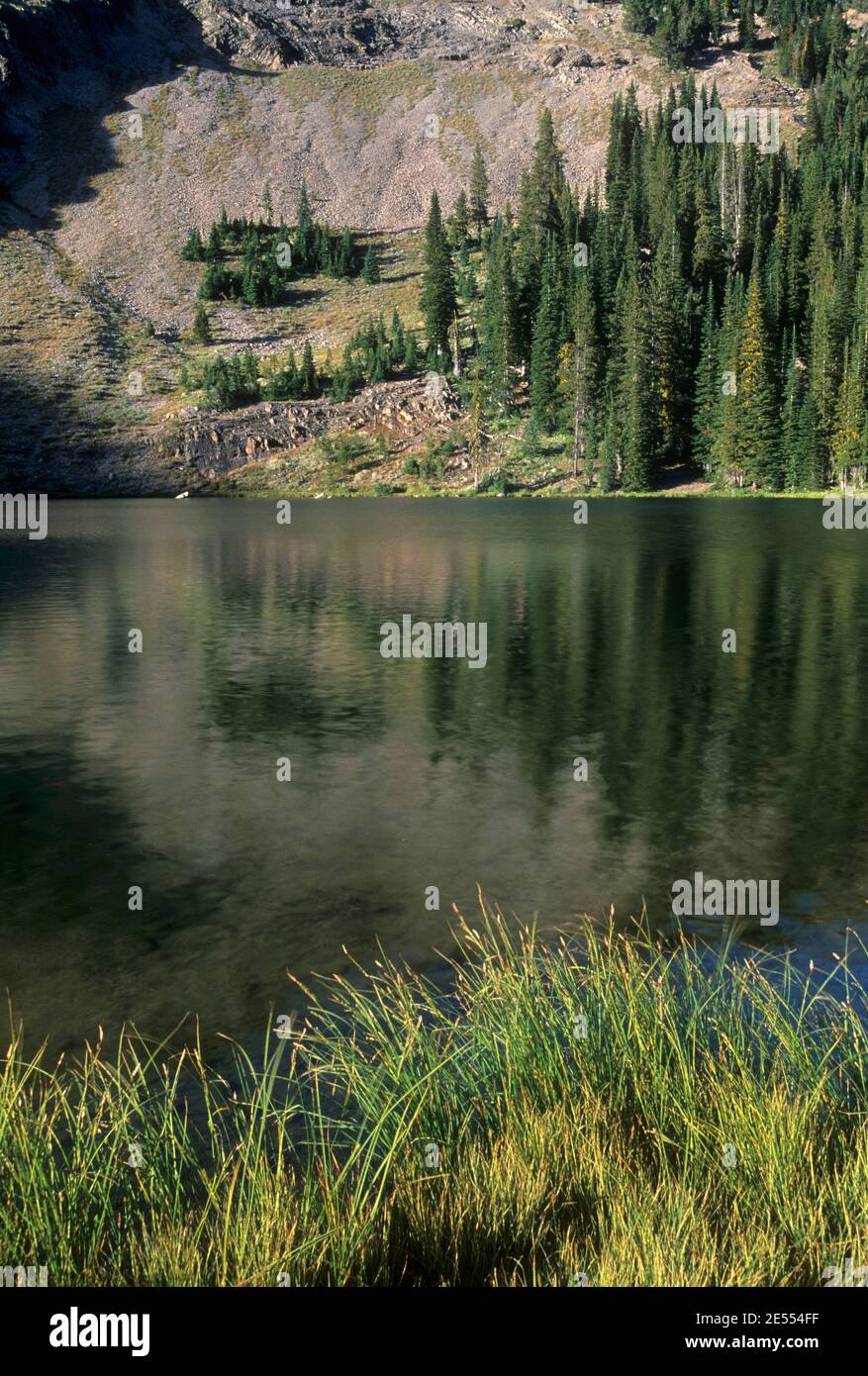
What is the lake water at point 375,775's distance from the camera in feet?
36.1

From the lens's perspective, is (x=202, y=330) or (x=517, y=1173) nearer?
(x=517, y=1173)

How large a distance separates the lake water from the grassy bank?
3.34 m

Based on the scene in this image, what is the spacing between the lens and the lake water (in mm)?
11008

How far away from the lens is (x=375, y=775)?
55.3ft

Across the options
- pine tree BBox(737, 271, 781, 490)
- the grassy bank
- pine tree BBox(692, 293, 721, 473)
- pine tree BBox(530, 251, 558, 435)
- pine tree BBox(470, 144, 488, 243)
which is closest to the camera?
the grassy bank

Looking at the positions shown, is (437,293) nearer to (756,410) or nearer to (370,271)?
(370,271)

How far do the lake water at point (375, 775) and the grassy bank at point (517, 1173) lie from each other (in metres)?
3.34

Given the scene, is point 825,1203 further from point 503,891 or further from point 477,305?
point 477,305

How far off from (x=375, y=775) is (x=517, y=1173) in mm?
11707

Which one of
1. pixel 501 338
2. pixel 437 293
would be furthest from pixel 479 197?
pixel 501 338

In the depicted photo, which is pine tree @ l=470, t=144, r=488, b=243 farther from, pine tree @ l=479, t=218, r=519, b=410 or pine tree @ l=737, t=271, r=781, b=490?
pine tree @ l=737, t=271, r=781, b=490

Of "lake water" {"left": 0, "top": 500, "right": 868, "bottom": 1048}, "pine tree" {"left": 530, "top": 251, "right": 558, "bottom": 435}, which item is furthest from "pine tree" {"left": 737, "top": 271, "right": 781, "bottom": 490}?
"lake water" {"left": 0, "top": 500, "right": 868, "bottom": 1048}

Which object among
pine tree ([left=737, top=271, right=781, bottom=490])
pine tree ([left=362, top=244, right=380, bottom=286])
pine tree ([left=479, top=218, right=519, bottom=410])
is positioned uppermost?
pine tree ([left=362, top=244, right=380, bottom=286])

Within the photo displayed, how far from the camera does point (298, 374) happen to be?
134m
